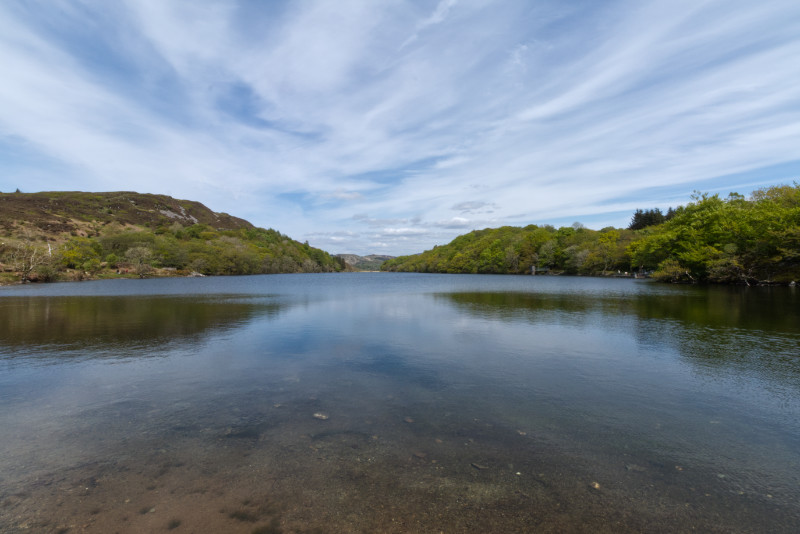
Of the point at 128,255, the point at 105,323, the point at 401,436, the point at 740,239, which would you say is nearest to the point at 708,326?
the point at 401,436

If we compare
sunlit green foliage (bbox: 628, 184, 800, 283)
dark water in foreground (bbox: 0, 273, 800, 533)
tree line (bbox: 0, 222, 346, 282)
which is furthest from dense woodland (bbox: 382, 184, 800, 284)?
tree line (bbox: 0, 222, 346, 282)

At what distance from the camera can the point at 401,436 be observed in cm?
708

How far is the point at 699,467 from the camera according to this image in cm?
601

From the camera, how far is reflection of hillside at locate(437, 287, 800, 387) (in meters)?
12.5

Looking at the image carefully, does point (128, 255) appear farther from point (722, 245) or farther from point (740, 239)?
point (740, 239)

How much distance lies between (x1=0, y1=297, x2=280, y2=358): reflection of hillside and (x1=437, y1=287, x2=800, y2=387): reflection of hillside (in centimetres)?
1744

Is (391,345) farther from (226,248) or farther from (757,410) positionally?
(226,248)

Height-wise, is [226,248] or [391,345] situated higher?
[226,248]

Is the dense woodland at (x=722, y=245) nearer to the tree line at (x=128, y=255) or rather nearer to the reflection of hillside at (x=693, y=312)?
the reflection of hillside at (x=693, y=312)

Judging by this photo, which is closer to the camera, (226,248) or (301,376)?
(301,376)

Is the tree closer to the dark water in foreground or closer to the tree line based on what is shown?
the tree line

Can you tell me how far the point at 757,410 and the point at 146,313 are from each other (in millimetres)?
31015

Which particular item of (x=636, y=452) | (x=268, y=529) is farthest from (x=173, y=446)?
(x=636, y=452)

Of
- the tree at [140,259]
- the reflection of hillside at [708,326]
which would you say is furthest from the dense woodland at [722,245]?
the tree at [140,259]
